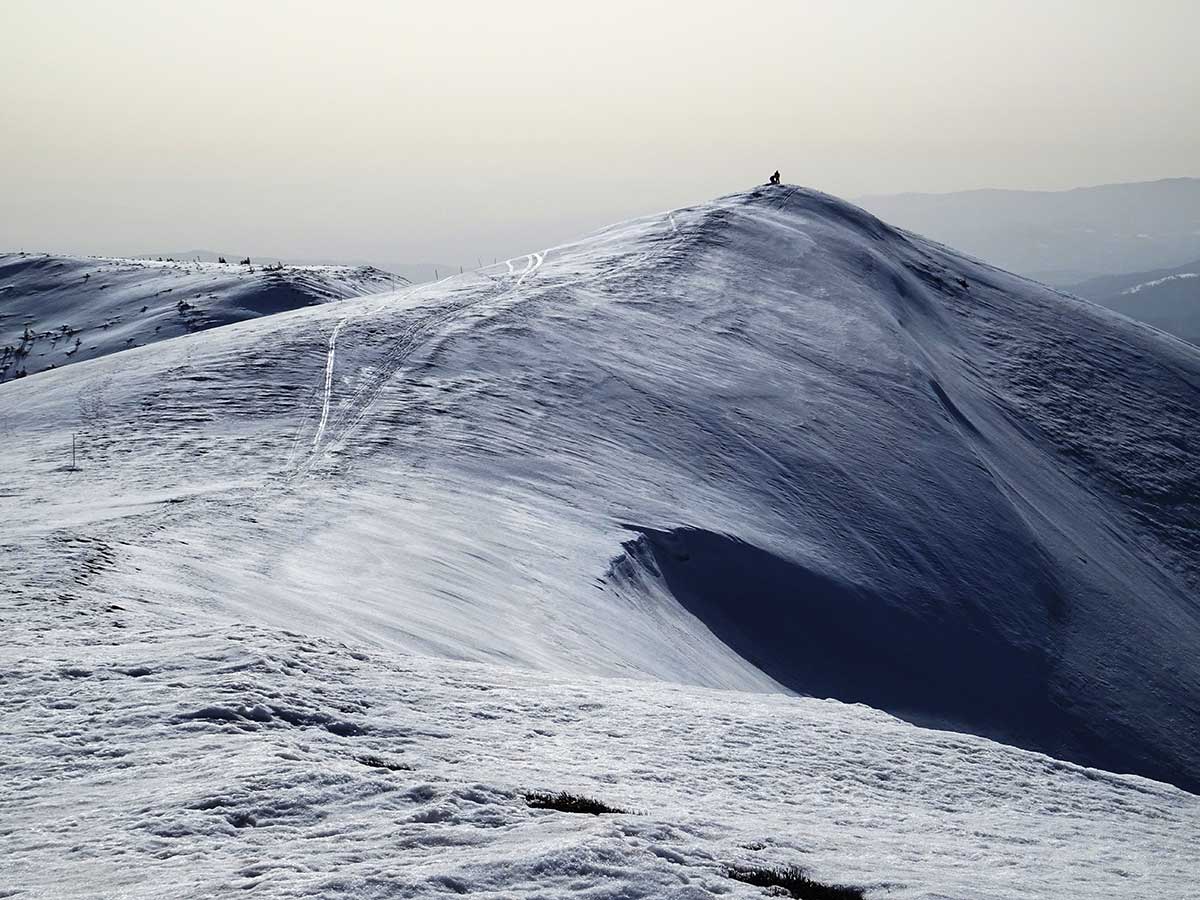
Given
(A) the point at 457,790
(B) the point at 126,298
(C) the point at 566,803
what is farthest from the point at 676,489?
(B) the point at 126,298

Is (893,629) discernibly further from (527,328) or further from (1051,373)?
(1051,373)

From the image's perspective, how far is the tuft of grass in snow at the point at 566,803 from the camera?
9.74 m

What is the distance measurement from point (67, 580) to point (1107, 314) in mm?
69951

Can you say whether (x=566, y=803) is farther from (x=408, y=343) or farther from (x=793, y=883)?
(x=408, y=343)

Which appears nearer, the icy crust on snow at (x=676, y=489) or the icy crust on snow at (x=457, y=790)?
the icy crust on snow at (x=457, y=790)

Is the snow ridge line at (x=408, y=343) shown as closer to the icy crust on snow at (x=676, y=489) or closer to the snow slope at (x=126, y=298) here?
the icy crust on snow at (x=676, y=489)

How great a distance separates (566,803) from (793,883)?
2.04 m

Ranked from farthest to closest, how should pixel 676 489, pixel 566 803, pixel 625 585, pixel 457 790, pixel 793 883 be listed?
pixel 676 489 < pixel 625 585 < pixel 566 803 < pixel 457 790 < pixel 793 883

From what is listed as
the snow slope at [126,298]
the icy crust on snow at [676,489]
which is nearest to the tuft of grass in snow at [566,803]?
the icy crust on snow at [676,489]

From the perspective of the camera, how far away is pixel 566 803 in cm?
983

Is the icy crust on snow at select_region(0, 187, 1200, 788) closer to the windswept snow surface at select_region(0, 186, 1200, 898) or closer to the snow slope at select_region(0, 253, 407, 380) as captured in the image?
the windswept snow surface at select_region(0, 186, 1200, 898)

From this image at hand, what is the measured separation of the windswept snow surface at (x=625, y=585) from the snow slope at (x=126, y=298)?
14840mm

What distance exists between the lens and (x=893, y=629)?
109 ft

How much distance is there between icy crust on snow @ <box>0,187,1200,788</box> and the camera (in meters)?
20.0
